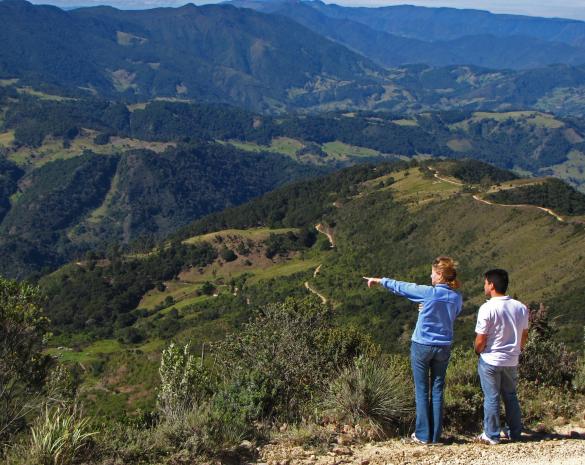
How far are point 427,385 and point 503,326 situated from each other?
130 cm

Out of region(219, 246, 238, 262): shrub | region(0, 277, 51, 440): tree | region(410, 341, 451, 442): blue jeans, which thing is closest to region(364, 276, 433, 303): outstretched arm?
region(410, 341, 451, 442): blue jeans

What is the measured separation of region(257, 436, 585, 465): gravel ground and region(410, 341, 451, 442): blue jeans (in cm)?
23

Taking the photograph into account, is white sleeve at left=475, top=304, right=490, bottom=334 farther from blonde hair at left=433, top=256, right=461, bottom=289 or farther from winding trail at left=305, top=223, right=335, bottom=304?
winding trail at left=305, top=223, right=335, bottom=304

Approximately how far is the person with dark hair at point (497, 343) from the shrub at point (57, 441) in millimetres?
5153

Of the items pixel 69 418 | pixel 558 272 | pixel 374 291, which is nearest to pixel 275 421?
pixel 69 418

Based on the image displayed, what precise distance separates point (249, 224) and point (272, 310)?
102661 mm

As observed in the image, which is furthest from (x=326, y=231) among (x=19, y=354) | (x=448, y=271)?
(x=448, y=271)

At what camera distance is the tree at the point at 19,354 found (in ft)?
29.0

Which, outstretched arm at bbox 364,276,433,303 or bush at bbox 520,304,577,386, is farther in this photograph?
bush at bbox 520,304,577,386

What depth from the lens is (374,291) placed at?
67.6 m

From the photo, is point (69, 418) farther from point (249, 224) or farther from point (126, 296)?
point (249, 224)

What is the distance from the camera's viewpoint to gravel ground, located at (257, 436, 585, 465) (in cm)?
803

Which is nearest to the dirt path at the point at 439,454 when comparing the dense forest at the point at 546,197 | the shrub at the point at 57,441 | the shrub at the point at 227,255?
the shrub at the point at 57,441

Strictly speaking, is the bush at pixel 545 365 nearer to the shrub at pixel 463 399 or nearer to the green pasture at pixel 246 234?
the shrub at pixel 463 399
